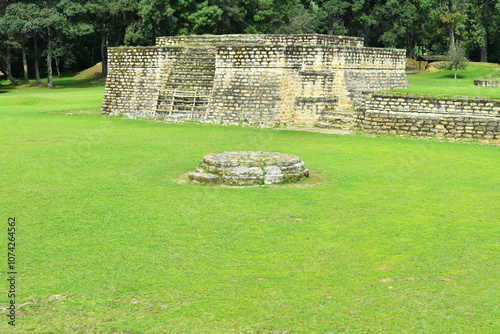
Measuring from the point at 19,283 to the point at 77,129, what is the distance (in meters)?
12.4

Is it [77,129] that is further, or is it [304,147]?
[77,129]

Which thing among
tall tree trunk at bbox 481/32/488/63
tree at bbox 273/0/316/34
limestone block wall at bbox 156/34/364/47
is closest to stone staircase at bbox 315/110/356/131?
limestone block wall at bbox 156/34/364/47

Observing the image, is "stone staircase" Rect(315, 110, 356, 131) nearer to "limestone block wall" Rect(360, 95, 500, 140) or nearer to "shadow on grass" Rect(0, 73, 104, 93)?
A: "limestone block wall" Rect(360, 95, 500, 140)

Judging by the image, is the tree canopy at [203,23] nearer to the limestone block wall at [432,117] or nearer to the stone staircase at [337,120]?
the stone staircase at [337,120]

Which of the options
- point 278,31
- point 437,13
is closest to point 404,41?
point 437,13

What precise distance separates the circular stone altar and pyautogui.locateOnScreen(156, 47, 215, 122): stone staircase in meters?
9.72

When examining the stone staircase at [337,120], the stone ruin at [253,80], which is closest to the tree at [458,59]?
the stone ruin at [253,80]

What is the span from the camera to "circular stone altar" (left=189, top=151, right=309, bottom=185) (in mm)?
9625

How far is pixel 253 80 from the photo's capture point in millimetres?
18688

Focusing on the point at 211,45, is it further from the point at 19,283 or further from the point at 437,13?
the point at 437,13

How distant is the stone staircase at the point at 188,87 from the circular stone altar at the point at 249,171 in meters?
9.72

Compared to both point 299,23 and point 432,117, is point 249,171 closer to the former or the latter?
point 432,117

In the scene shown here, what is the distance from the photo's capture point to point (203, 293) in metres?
5.21

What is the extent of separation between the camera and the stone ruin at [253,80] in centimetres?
1845
